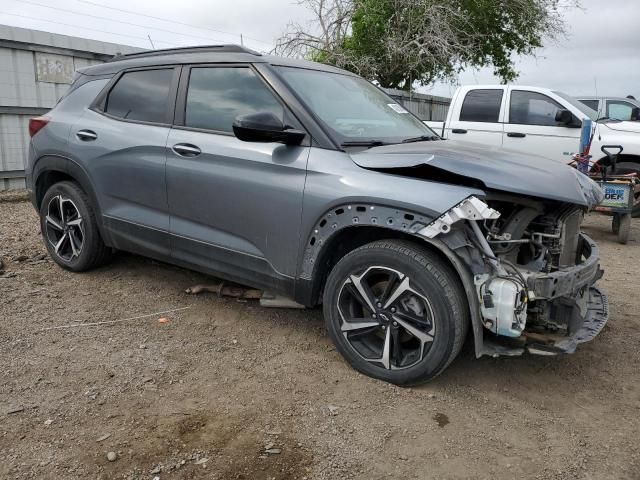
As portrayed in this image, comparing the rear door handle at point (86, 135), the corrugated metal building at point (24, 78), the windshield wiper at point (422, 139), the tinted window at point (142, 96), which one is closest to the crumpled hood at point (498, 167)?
the windshield wiper at point (422, 139)

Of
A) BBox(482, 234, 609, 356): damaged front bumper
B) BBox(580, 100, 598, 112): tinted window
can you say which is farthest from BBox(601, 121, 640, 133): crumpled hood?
BBox(482, 234, 609, 356): damaged front bumper

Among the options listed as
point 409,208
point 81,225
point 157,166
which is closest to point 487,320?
point 409,208

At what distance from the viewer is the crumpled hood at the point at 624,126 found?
8.41m

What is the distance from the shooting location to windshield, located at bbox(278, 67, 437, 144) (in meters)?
3.49

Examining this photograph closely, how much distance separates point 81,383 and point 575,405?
268 centimetres

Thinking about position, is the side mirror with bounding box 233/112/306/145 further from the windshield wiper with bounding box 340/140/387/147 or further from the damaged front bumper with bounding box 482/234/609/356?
the damaged front bumper with bounding box 482/234/609/356

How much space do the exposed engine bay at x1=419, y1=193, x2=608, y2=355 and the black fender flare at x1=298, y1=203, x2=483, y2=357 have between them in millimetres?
36

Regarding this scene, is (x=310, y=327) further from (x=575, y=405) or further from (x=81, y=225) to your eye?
(x=81, y=225)

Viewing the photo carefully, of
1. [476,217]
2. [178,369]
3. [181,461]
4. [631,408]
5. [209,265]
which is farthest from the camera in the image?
[209,265]

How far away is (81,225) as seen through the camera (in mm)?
4578

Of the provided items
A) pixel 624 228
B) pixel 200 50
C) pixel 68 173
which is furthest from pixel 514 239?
pixel 624 228

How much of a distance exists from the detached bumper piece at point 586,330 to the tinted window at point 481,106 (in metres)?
5.72

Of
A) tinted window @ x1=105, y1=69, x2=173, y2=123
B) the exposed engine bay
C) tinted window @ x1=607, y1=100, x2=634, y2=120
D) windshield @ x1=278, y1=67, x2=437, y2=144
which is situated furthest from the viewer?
tinted window @ x1=607, y1=100, x2=634, y2=120

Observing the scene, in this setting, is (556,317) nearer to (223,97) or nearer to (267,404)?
(267,404)
